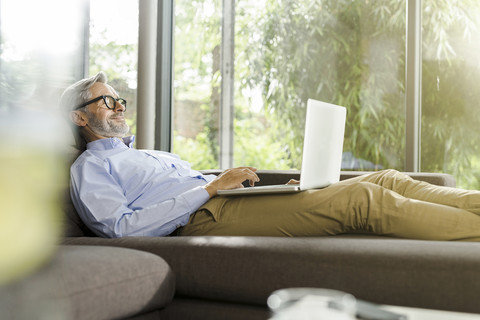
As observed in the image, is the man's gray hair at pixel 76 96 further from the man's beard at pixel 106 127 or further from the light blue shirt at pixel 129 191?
the light blue shirt at pixel 129 191

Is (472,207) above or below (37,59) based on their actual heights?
below

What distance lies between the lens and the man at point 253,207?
1.83 m

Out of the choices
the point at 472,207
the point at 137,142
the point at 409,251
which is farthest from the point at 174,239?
the point at 137,142

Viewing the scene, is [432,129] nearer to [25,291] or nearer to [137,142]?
[137,142]

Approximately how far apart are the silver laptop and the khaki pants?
5 centimetres

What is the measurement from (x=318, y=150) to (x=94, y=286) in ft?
3.18

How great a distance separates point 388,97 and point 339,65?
1.40 feet

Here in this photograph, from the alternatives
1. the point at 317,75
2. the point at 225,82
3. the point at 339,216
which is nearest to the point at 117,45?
the point at 225,82

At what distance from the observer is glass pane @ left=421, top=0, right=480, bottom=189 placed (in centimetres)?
363

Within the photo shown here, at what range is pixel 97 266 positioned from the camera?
4.63 ft

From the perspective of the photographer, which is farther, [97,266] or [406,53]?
[406,53]

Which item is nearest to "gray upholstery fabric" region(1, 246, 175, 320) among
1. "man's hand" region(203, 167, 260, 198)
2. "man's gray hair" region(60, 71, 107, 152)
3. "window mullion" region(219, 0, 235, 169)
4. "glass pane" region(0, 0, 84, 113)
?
"man's hand" region(203, 167, 260, 198)

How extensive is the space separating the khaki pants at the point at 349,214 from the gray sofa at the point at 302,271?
0.22 metres

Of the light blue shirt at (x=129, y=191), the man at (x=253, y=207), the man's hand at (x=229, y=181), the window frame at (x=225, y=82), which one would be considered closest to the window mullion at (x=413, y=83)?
the window frame at (x=225, y=82)
